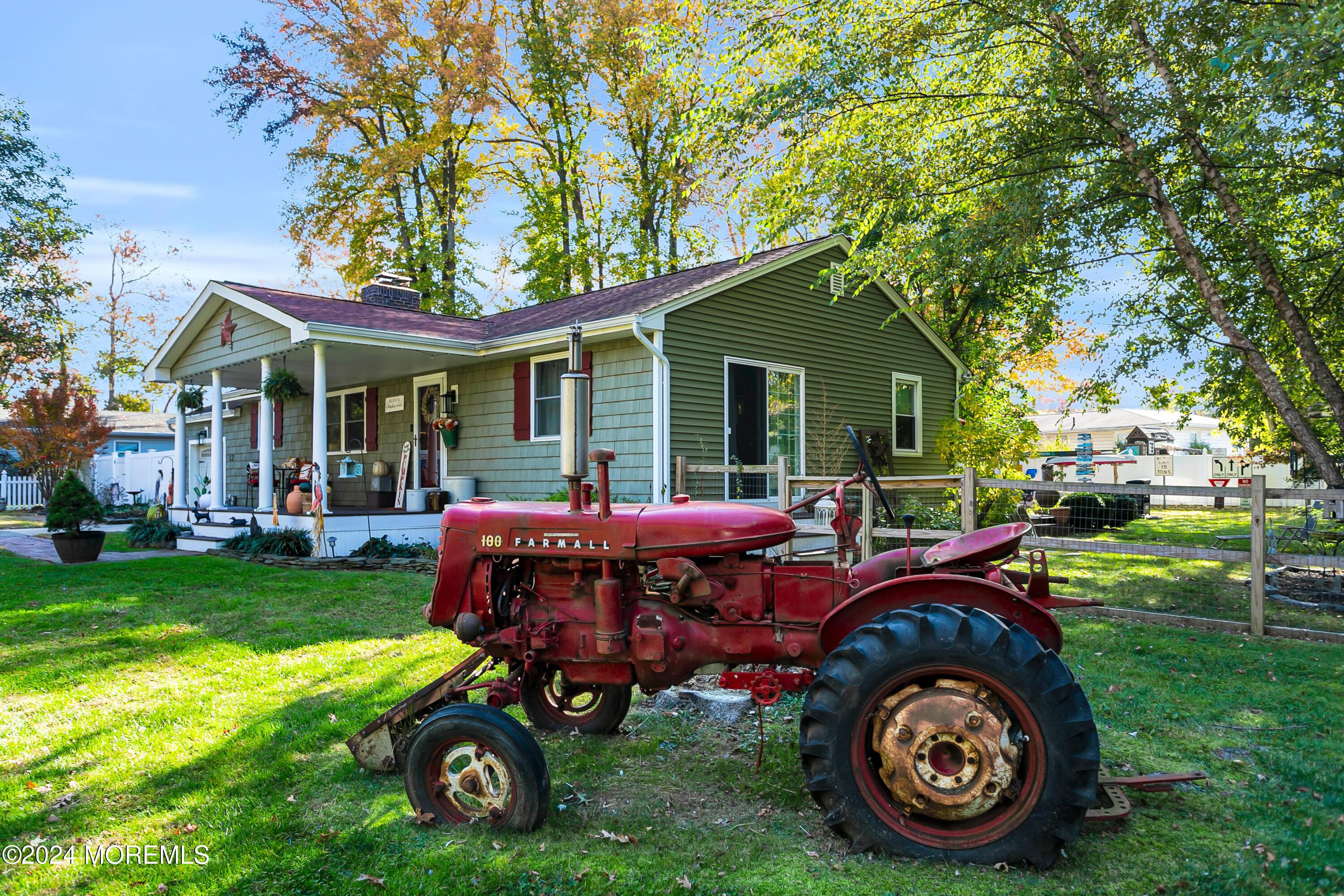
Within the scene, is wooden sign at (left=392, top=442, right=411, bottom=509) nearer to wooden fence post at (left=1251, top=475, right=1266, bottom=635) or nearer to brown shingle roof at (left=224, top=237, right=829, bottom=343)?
brown shingle roof at (left=224, top=237, right=829, bottom=343)

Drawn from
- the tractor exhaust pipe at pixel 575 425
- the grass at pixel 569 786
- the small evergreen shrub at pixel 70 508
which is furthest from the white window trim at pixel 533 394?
the tractor exhaust pipe at pixel 575 425

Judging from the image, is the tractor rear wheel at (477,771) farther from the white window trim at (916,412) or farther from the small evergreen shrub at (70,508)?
the white window trim at (916,412)

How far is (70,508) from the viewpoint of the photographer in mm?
10734

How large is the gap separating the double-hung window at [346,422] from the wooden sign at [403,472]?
→ 6.12 feet

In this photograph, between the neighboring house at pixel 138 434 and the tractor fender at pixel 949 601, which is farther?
the neighboring house at pixel 138 434

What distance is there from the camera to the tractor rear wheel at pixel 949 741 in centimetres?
254

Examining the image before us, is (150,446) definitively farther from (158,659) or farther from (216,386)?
(158,659)

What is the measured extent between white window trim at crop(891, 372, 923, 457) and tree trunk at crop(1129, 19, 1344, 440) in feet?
20.8

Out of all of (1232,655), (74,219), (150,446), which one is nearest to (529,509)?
(1232,655)

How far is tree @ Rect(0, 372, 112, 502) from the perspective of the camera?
21.2 m

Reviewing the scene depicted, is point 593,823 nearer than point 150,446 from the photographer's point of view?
Yes

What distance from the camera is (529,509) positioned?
3.38m

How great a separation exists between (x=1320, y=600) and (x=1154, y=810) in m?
6.70

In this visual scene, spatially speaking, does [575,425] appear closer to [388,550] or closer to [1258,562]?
[1258,562]
